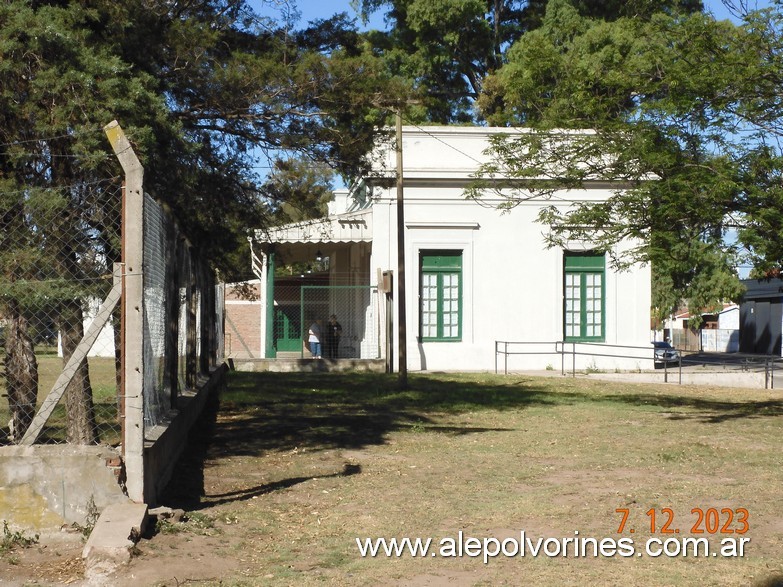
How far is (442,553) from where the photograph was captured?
21.1 ft

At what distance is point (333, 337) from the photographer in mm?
28594

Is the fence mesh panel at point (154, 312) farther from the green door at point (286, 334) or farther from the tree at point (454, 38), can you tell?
the tree at point (454, 38)

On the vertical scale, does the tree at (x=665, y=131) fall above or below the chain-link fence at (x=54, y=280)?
above

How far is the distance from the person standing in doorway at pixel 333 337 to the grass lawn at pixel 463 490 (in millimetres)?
11776

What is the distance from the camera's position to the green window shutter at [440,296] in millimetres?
27797

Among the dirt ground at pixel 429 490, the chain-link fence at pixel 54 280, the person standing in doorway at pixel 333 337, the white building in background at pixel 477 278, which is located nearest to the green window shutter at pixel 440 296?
the white building in background at pixel 477 278

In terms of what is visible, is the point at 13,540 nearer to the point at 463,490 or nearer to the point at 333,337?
the point at 463,490

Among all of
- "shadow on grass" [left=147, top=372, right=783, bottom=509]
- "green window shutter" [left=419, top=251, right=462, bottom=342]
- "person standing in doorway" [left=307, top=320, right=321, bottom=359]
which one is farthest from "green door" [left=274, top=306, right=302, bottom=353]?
"shadow on grass" [left=147, top=372, right=783, bottom=509]

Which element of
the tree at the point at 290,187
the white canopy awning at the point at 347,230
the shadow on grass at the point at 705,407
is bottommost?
the shadow on grass at the point at 705,407

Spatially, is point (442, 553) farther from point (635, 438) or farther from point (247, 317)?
point (247, 317)

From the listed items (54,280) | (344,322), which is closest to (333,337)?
(344,322)

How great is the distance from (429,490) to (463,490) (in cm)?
30

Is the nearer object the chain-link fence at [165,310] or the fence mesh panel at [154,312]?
the fence mesh panel at [154,312]

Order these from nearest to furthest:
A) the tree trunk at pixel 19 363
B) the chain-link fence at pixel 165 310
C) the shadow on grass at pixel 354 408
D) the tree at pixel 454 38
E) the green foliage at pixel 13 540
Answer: the green foliage at pixel 13 540
the chain-link fence at pixel 165 310
the tree trunk at pixel 19 363
the shadow on grass at pixel 354 408
the tree at pixel 454 38
